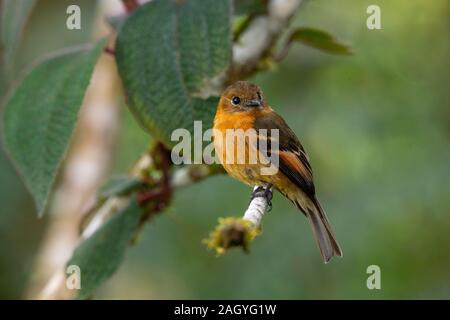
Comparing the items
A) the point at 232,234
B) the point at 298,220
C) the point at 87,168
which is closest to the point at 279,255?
the point at 298,220

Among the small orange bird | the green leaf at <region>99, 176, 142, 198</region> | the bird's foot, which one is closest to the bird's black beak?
the small orange bird

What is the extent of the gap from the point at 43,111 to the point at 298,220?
Result: 1.92m

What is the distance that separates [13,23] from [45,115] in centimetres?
48

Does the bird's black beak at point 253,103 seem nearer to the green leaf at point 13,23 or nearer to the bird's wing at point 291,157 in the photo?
the bird's wing at point 291,157

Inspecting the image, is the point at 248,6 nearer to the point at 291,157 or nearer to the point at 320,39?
the point at 320,39

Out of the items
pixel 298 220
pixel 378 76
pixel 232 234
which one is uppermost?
pixel 232 234

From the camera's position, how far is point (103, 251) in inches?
105

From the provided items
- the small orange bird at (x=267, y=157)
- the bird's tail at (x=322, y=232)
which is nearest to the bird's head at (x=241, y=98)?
the small orange bird at (x=267, y=157)

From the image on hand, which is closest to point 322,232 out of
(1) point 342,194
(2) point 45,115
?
(2) point 45,115

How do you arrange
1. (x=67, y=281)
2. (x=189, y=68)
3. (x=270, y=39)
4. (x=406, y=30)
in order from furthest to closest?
(x=406, y=30) → (x=270, y=39) → (x=67, y=281) → (x=189, y=68)

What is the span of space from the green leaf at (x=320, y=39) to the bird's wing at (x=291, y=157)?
38 cm

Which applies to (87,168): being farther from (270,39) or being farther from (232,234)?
(232,234)

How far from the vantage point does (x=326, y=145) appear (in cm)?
468

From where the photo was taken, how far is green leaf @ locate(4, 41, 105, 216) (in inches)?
96.3
